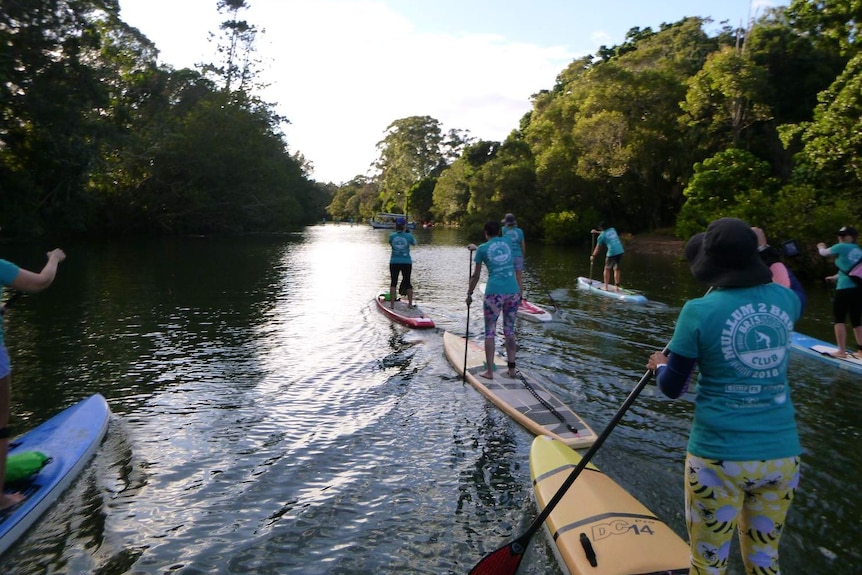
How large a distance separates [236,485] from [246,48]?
6027 cm

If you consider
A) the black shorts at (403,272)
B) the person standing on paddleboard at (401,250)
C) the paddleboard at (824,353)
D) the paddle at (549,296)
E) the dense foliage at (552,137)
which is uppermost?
the dense foliage at (552,137)

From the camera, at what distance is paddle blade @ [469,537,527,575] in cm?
392

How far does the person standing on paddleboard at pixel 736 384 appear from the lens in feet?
8.82

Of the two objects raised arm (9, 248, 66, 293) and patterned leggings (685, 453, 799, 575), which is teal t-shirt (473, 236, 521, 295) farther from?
patterned leggings (685, 453, 799, 575)

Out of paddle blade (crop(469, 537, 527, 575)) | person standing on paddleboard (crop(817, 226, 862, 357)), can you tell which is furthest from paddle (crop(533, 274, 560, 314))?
paddle blade (crop(469, 537, 527, 575))

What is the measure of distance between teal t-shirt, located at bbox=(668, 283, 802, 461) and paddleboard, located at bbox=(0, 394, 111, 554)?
502cm

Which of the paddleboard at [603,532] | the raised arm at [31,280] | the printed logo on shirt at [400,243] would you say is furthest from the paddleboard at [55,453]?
the printed logo on shirt at [400,243]

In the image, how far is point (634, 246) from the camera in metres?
37.8

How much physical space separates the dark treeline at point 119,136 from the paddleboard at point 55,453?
2250cm

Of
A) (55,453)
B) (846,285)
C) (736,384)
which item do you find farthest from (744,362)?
(846,285)

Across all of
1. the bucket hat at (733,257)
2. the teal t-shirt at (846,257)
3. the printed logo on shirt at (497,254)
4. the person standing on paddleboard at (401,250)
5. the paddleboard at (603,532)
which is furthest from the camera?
the person standing on paddleboard at (401,250)

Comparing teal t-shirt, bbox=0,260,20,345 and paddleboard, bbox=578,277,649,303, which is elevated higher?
teal t-shirt, bbox=0,260,20,345

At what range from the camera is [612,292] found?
55.1 ft

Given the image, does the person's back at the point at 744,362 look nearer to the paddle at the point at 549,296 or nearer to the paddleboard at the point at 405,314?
the paddleboard at the point at 405,314
